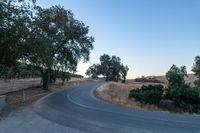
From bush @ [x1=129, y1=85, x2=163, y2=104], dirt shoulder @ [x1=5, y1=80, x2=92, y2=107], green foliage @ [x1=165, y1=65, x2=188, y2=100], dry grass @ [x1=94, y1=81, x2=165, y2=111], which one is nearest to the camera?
dirt shoulder @ [x1=5, y1=80, x2=92, y2=107]

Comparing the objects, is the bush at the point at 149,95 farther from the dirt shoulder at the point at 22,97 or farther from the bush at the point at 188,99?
the dirt shoulder at the point at 22,97

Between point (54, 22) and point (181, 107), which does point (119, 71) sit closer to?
point (54, 22)

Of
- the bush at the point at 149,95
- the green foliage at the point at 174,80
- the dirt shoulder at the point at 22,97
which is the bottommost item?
the dirt shoulder at the point at 22,97

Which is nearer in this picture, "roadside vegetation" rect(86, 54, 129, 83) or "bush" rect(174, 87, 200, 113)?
"bush" rect(174, 87, 200, 113)

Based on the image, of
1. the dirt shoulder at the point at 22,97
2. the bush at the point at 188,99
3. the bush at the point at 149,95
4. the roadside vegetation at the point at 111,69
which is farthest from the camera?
the roadside vegetation at the point at 111,69

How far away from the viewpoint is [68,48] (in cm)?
5241

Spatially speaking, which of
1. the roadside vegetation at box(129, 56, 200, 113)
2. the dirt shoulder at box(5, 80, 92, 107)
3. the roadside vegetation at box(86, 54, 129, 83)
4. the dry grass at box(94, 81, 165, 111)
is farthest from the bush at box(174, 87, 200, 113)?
the roadside vegetation at box(86, 54, 129, 83)

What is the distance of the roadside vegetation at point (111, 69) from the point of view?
119463 mm

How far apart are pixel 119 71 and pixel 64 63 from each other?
222 feet

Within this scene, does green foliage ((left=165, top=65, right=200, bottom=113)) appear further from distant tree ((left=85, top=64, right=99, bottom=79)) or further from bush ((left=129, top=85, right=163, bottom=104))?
distant tree ((left=85, top=64, right=99, bottom=79))

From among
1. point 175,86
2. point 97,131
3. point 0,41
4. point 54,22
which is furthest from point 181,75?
point 97,131

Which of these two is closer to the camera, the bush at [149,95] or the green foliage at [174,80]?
the bush at [149,95]

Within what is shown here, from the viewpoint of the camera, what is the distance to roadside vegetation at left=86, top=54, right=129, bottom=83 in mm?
119463

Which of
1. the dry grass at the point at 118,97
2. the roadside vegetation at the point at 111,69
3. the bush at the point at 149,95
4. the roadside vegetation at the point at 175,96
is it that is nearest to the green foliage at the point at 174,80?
the roadside vegetation at the point at 175,96
